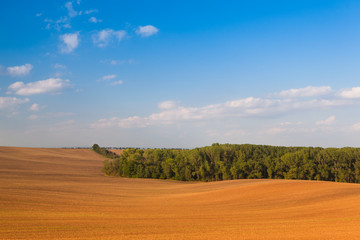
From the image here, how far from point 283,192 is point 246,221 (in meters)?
11.8

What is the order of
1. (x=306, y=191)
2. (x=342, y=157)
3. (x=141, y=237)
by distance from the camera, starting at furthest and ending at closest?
(x=342, y=157) → (x=306, y=191) → (x=141, y=237)

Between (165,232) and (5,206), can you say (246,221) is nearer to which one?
(165,232)

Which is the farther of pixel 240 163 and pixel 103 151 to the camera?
pixel 103 151

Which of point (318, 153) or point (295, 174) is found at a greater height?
point (318, 153)

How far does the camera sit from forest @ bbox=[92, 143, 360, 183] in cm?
4481

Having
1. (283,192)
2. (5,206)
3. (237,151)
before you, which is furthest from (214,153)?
(5,206)

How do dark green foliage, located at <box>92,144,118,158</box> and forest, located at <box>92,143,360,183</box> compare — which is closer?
forest, located at <box>92,143,360,183</box>

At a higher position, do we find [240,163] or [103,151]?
[240,163]

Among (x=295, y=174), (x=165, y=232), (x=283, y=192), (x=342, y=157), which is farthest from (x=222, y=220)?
(x=342, y=157)

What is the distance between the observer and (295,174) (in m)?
45.1

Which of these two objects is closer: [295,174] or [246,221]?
[246,221]

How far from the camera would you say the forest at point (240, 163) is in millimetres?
44812

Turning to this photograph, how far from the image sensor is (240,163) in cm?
4800

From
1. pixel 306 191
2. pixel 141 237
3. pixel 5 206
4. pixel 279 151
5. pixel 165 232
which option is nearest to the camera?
pixel 141 237
